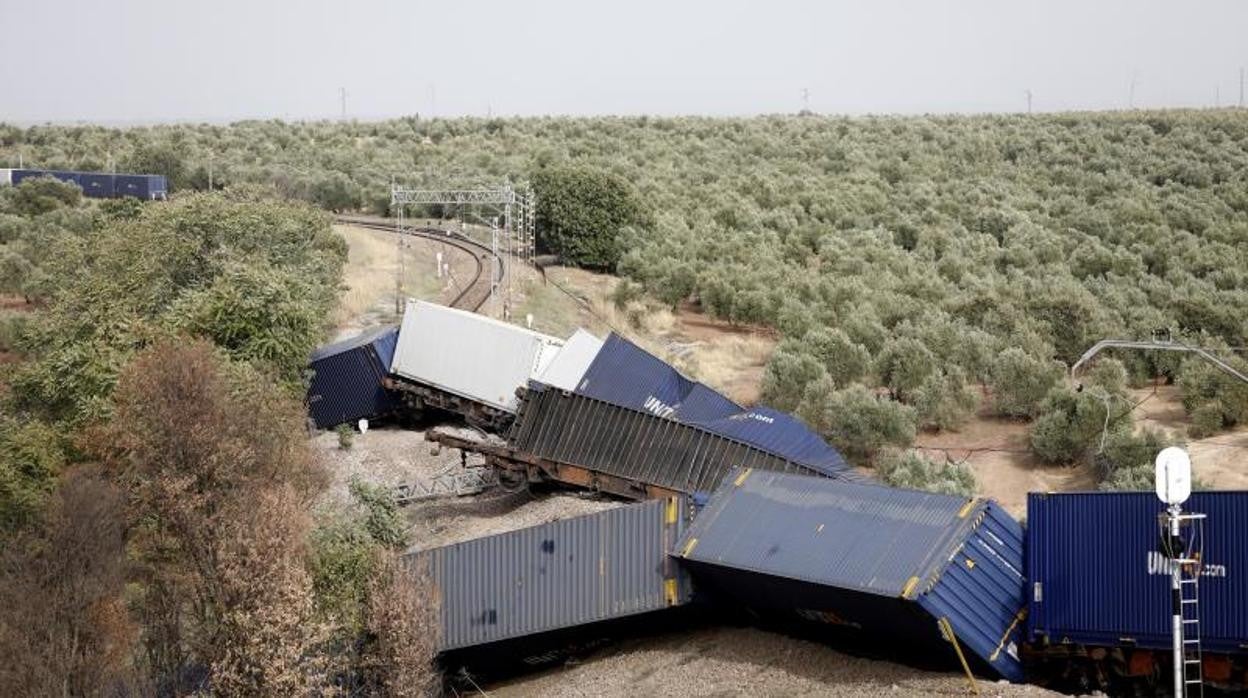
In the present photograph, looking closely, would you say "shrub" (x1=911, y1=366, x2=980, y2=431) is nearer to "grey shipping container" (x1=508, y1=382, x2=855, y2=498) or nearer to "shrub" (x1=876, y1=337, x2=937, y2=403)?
"shrub" (x1=876, y1=337, x2=937, y2=403)

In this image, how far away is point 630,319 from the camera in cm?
5612

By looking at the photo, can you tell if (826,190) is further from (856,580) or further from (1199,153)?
(856,580)

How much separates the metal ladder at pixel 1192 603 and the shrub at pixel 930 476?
447 inches

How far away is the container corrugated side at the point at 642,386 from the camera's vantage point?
35.4 m

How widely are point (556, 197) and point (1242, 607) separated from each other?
48902mm

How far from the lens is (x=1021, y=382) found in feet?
138

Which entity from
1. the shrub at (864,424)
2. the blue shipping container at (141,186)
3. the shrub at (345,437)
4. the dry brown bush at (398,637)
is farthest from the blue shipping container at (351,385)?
the blue shipping container at (141,186)

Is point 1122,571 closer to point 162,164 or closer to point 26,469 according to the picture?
point 26,469

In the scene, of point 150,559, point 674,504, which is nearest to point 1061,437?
point 674,504

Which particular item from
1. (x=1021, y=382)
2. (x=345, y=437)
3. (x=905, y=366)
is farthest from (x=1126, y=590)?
(x=345, y=437)

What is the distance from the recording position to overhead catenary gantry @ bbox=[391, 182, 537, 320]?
53.3 m

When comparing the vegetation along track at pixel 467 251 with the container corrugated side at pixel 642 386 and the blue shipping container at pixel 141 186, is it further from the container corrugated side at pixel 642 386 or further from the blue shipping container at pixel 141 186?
the container corrugated side at pixel 642 386

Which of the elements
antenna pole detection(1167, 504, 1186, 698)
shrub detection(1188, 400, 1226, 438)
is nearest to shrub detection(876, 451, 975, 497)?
shrub detection(1188, 400, 1226, 438)

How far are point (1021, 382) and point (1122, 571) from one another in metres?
20.7
